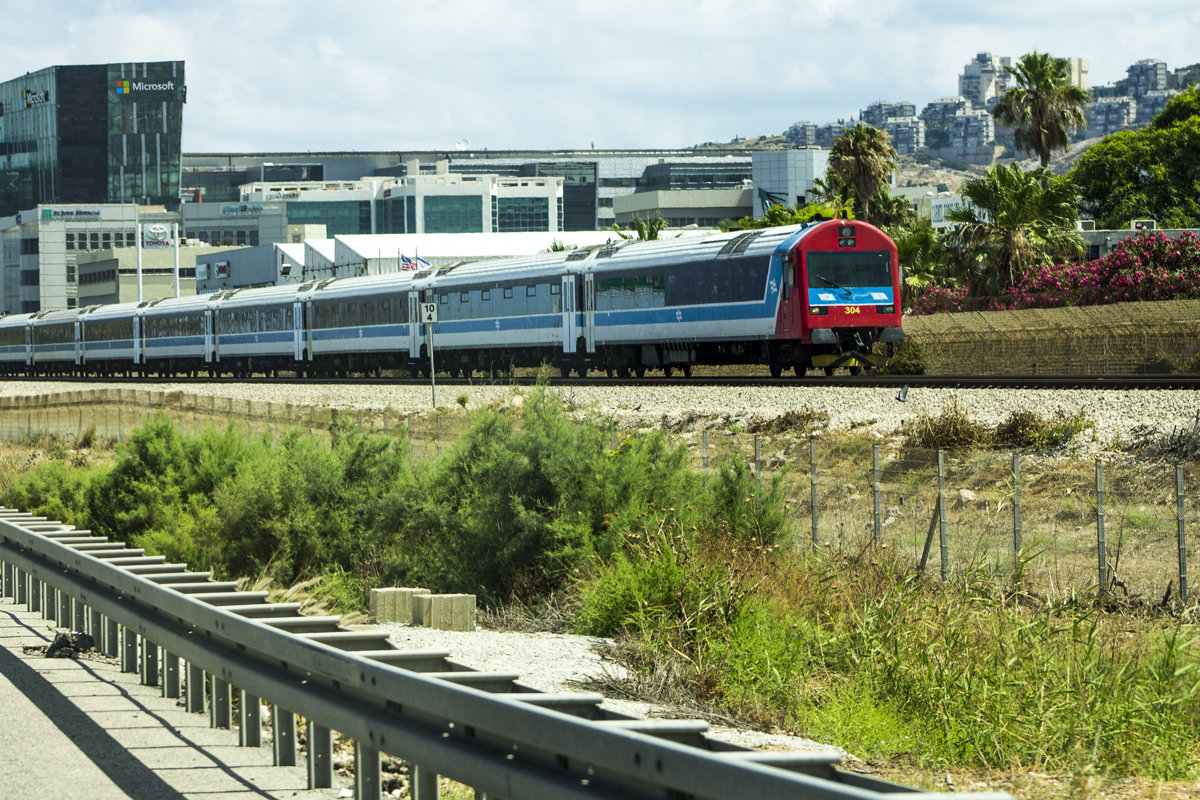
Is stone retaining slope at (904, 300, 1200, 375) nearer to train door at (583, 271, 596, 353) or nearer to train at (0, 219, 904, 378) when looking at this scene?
train at (0, 219, 904, 378)

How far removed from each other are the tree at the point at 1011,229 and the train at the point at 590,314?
43.7ft

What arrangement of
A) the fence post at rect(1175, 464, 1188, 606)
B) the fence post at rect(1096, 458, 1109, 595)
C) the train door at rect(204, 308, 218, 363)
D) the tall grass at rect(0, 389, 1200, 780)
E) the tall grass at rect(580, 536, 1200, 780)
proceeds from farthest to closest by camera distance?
the train door at rect(204, 308, 218, 363), the fence post at rect(1096, 458, 1109, 595), the fence post at rect(1175, 464, 1188, 606), the tall grass at rect(0, 389, 1200, 780), the tall grass at rect(580, 536, 1200, 780)

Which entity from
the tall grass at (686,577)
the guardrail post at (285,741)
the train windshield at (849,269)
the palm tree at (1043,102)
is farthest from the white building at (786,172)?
the guardrail post at (285,741)

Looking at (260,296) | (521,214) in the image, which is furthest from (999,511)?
(521,214)

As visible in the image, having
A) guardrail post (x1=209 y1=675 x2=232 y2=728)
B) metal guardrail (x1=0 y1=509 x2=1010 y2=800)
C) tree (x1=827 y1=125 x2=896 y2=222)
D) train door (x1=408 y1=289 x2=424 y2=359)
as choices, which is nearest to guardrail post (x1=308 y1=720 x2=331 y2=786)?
metal guardrail (x1=0 y1=509 x2=1010 y2=800)

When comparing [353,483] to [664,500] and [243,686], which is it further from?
[243,686]

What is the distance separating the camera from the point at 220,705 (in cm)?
725

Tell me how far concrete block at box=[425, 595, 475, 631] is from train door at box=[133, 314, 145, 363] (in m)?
60.6

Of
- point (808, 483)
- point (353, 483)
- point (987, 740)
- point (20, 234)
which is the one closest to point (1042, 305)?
point (808, 483)

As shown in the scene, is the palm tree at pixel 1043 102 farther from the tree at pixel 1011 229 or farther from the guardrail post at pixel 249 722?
the guardrail post at pixel 249 722

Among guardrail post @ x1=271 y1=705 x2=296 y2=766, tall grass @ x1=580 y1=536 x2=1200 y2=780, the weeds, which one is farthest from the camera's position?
the weeds

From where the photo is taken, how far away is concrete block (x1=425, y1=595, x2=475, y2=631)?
379 inches

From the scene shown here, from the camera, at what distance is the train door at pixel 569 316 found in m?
38.5

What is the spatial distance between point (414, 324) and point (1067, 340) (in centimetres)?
2037
